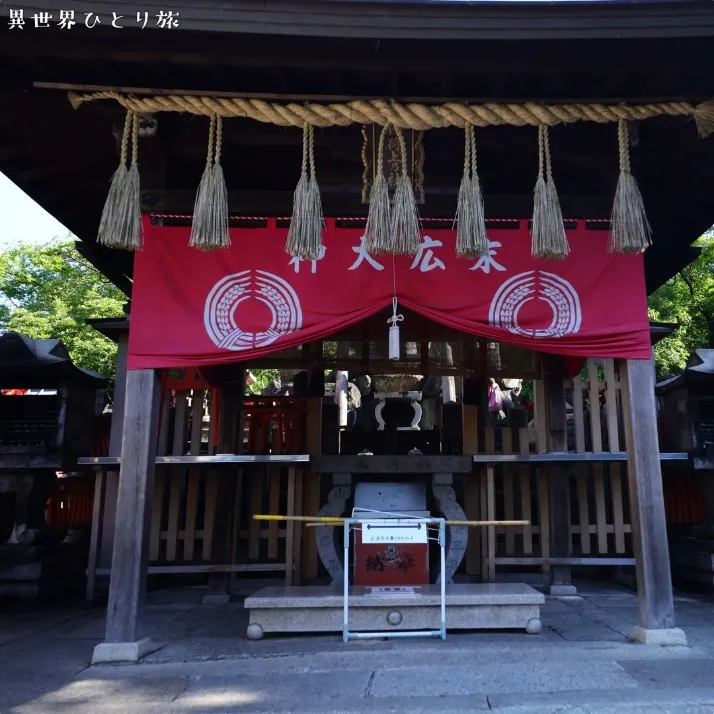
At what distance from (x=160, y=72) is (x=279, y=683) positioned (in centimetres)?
432

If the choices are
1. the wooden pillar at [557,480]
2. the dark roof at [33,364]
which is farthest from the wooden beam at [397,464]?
the dark roof at [33,364]

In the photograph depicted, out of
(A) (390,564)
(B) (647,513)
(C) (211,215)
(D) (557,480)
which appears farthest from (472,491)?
(C) (211,215)

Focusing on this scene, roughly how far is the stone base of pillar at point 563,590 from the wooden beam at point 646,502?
1.93 metres

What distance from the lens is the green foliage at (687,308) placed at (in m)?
15.1

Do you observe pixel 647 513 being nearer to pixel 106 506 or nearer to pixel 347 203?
pixel 347 203

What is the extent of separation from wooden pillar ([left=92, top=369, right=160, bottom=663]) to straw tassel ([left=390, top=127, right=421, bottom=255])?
2.21 meters

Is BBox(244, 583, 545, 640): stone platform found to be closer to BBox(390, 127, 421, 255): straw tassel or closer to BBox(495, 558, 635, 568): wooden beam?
BBox(495, 558, 635, 568): wooden beam

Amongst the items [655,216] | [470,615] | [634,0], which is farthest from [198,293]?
[655,216]

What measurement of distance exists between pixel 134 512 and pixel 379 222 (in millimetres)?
2858

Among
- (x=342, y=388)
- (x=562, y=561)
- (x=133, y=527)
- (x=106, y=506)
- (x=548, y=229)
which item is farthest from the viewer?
(x=342, y=388)

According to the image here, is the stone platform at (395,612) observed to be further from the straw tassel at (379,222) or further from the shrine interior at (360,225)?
the straw tassel at (379,222)

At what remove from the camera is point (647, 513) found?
15.9 feet

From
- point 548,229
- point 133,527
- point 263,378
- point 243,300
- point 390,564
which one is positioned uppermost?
point 263,378

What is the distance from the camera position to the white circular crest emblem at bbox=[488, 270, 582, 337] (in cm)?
492
